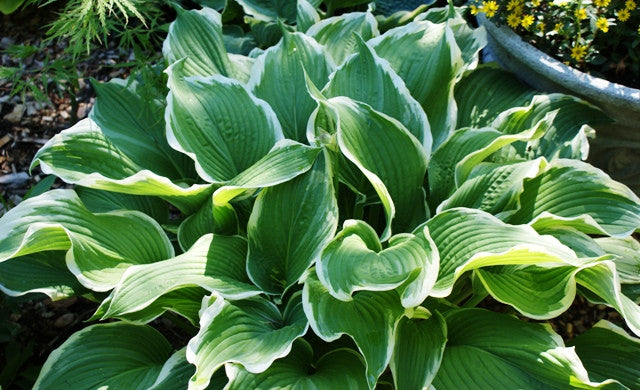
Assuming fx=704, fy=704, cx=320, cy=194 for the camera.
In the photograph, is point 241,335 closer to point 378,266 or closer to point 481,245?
point 378,266

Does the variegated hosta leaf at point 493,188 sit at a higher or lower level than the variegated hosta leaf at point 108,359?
higher

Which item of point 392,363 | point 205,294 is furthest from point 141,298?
point 392,363

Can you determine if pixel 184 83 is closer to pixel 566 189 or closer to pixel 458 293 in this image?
pixel 458 293

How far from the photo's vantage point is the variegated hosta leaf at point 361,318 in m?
1.42

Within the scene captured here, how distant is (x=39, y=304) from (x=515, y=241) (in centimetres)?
140

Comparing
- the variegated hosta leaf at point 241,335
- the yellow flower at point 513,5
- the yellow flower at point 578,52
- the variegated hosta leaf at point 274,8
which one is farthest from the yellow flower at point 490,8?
the variegated hosta leaf at point 241,335

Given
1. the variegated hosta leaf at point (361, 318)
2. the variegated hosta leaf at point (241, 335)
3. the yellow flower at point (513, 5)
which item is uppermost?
the yellow flower at point (513, 5)

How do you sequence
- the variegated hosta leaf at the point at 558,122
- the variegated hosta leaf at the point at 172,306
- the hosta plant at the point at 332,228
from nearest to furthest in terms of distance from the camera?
the hosta plant at the point at 332,228
the variegated hosta leaf at the point at 172,306
the variegated hosta leaf at the point at 558,122

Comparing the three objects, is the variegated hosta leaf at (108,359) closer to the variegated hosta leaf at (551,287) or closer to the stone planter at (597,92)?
the variegated hosta leaf at (551,287)

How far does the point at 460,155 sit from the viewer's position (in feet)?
5.94

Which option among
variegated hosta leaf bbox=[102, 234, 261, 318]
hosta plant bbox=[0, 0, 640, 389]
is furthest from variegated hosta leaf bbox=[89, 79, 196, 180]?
variegated hosta leaf bbox=[102, 234, 261, 318]

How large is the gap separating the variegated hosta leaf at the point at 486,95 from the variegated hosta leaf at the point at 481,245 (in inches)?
22.0

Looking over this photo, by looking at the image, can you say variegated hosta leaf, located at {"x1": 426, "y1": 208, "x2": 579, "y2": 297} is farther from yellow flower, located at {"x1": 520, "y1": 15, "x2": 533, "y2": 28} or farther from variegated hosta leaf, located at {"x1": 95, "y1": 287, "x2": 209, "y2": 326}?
yellow flower, located at {"x1": 520, "y1": 15, "x2": 533, "y2": 28}

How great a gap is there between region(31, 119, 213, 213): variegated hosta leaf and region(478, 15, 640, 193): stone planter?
1030 millimetres
